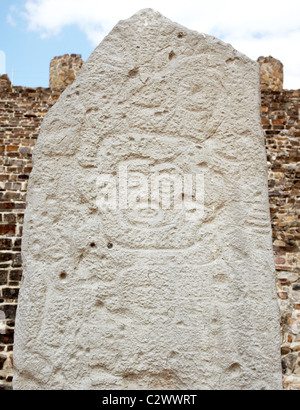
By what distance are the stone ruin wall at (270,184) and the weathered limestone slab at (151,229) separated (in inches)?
121

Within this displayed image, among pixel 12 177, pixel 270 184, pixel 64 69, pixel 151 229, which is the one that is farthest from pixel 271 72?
pixel 151 229

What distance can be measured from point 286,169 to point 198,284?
501 cm

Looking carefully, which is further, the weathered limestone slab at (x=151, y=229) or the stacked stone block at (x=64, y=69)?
the stacked stone block at (x=64, y=69)

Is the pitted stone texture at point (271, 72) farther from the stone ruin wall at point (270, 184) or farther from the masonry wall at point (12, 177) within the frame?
the masonry wall at point (12, 177)

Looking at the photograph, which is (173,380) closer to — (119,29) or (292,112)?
(119,29)

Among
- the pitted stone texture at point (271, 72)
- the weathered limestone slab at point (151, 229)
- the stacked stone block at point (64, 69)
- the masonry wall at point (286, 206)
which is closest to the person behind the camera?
the weathered limestone slab at point (151, 229)

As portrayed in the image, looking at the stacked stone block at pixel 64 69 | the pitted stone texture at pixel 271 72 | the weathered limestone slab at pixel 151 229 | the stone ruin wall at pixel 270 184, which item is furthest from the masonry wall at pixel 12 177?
the pitted stone texture at pixel 271 72

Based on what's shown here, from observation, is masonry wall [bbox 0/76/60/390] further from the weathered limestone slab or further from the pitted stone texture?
the pitted stone texture

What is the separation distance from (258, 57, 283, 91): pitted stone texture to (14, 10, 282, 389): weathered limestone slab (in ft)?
20.7

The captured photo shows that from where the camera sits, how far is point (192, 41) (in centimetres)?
181

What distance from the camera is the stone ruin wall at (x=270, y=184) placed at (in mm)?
4672

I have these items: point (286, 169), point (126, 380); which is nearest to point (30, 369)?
point (126, 380)

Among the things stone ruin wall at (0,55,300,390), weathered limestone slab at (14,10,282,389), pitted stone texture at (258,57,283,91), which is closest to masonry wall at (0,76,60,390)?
stone ruin wall at (0,55,300,390)

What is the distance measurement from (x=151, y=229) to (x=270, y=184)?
4.80 metres
